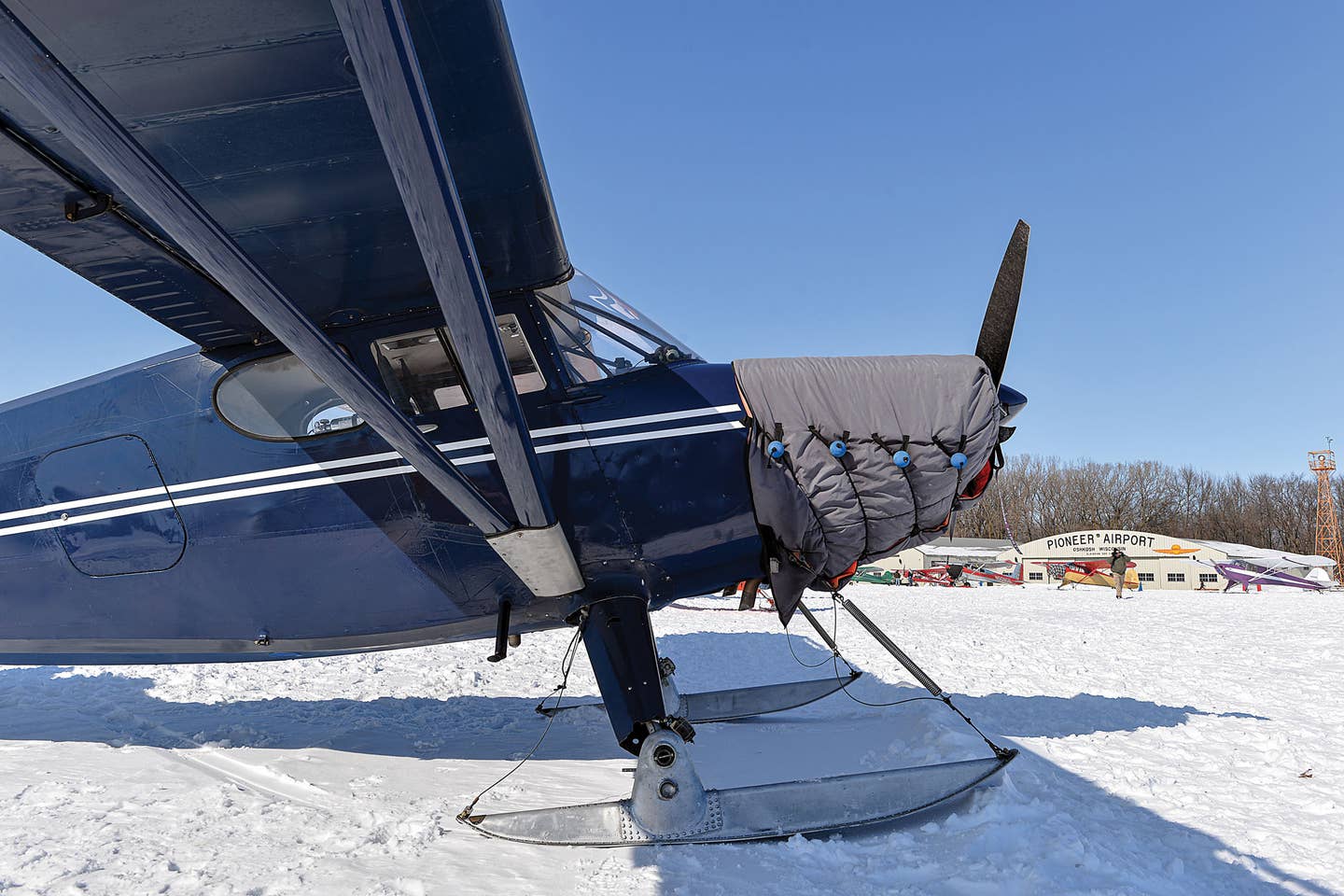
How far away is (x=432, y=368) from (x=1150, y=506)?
6902 centimetres

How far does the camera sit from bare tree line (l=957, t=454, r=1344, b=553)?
58.1m

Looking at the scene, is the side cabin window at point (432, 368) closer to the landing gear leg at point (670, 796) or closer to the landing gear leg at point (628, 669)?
the landing gear leg at point (628, 669)

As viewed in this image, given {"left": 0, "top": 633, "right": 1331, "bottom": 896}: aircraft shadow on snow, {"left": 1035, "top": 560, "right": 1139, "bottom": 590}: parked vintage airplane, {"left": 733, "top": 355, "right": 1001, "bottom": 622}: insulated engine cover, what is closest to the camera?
{"left": 0, "top": 633, "right": 1331, "bottom": 896}: aircraft shadow on snow

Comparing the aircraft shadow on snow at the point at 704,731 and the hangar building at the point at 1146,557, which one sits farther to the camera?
the hangar building at the point at 1146,557

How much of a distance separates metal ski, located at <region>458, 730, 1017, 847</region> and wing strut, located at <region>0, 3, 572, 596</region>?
59.1 inches

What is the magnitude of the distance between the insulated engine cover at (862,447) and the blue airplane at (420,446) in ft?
0.05

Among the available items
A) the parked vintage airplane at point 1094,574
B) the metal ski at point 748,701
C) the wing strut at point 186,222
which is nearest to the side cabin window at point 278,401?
the wing strut at point 186,222

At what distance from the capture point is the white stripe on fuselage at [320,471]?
352 cm

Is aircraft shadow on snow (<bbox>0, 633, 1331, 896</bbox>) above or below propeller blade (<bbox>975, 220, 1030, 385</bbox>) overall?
below

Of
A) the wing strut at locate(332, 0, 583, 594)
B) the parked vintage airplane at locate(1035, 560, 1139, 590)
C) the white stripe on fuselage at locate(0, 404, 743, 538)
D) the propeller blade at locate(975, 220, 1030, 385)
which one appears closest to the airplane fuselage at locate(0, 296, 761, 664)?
the white stripe on fuselage at locate(0, 404, 743, 538)

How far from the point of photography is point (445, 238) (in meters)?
2.01

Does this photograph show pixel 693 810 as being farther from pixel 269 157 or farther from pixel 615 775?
pixel 269 157

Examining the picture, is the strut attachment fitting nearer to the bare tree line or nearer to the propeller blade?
the propeller blade

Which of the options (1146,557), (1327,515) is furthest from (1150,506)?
(1146,557)
